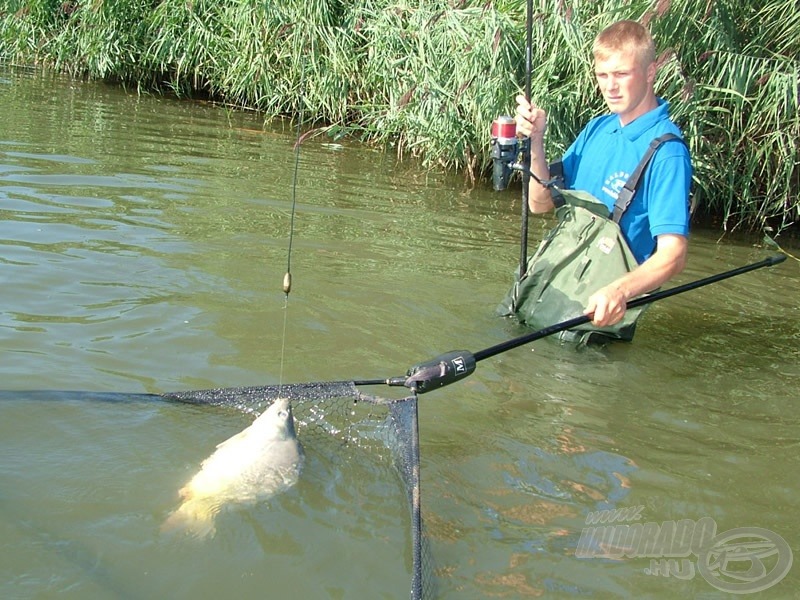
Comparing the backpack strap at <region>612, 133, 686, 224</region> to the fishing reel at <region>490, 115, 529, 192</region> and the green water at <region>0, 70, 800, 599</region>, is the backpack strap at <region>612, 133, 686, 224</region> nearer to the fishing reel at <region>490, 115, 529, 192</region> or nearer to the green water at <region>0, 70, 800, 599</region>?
the fishing reel at <region>490, 115, 529, 192</region>

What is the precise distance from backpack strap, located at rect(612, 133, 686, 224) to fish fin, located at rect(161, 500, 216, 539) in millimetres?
2545

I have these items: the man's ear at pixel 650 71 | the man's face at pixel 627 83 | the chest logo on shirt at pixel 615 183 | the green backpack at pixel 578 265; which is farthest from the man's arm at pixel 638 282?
the man's ear at pixel 650 71

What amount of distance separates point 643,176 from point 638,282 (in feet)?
2.03

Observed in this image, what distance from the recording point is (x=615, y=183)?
4.59m

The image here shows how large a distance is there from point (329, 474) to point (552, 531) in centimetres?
89

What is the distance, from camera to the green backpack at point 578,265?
450cm

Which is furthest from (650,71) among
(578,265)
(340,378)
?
→ (340,378)

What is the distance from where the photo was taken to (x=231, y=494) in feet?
10.3

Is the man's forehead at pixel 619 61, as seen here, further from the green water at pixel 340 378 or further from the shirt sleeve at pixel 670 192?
the green water at pixel 340 378

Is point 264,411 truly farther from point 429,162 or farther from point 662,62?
point 429,162

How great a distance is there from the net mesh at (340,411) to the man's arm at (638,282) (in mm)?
998

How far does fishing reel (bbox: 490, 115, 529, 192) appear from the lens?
461 centimetres

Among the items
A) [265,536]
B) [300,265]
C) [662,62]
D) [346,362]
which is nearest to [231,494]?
[265,536]

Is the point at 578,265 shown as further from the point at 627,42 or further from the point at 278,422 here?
the point at 278,422
